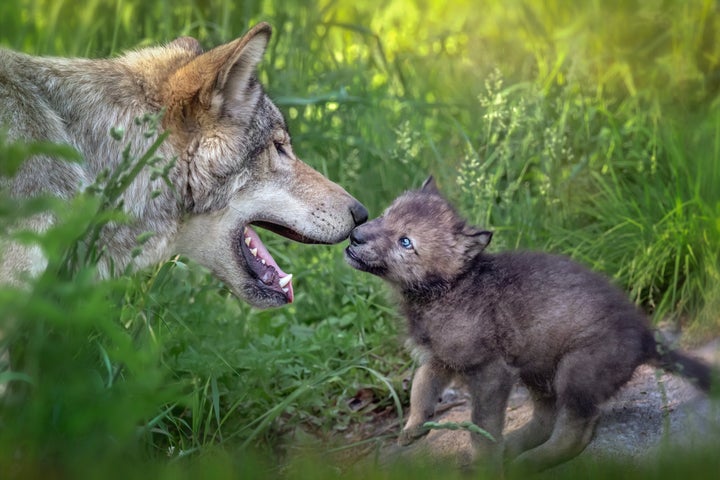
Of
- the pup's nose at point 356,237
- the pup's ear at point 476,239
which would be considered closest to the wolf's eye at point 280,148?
the pup's nose at point 356,237

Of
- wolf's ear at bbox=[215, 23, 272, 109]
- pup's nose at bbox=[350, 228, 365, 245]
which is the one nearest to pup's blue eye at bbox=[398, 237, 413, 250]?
pup's nose at bbox=[350, 228, 365, 245]

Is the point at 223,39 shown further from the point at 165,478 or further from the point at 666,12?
the point at 165,478

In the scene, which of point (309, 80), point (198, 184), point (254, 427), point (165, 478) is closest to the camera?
point (165, 478)

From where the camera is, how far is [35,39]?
7.04 metres

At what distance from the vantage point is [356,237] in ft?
15.6

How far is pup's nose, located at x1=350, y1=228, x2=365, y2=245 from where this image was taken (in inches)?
187

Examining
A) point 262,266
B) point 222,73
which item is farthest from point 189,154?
point 262,266

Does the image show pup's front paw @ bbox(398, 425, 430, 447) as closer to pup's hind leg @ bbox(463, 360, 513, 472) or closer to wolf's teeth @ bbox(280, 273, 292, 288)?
pup's hind leg @ bbox(463, 360, 513, 472)

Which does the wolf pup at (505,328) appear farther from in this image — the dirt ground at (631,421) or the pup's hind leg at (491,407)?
the dirt ground at (631,421)

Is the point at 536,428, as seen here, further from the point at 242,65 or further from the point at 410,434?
the point at 242,65

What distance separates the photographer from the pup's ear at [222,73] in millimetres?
4407

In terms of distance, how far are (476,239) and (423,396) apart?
78cm

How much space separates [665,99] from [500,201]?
1343 mm

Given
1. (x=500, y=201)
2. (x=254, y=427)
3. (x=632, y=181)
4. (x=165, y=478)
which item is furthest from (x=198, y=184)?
(x=632, y=181)
